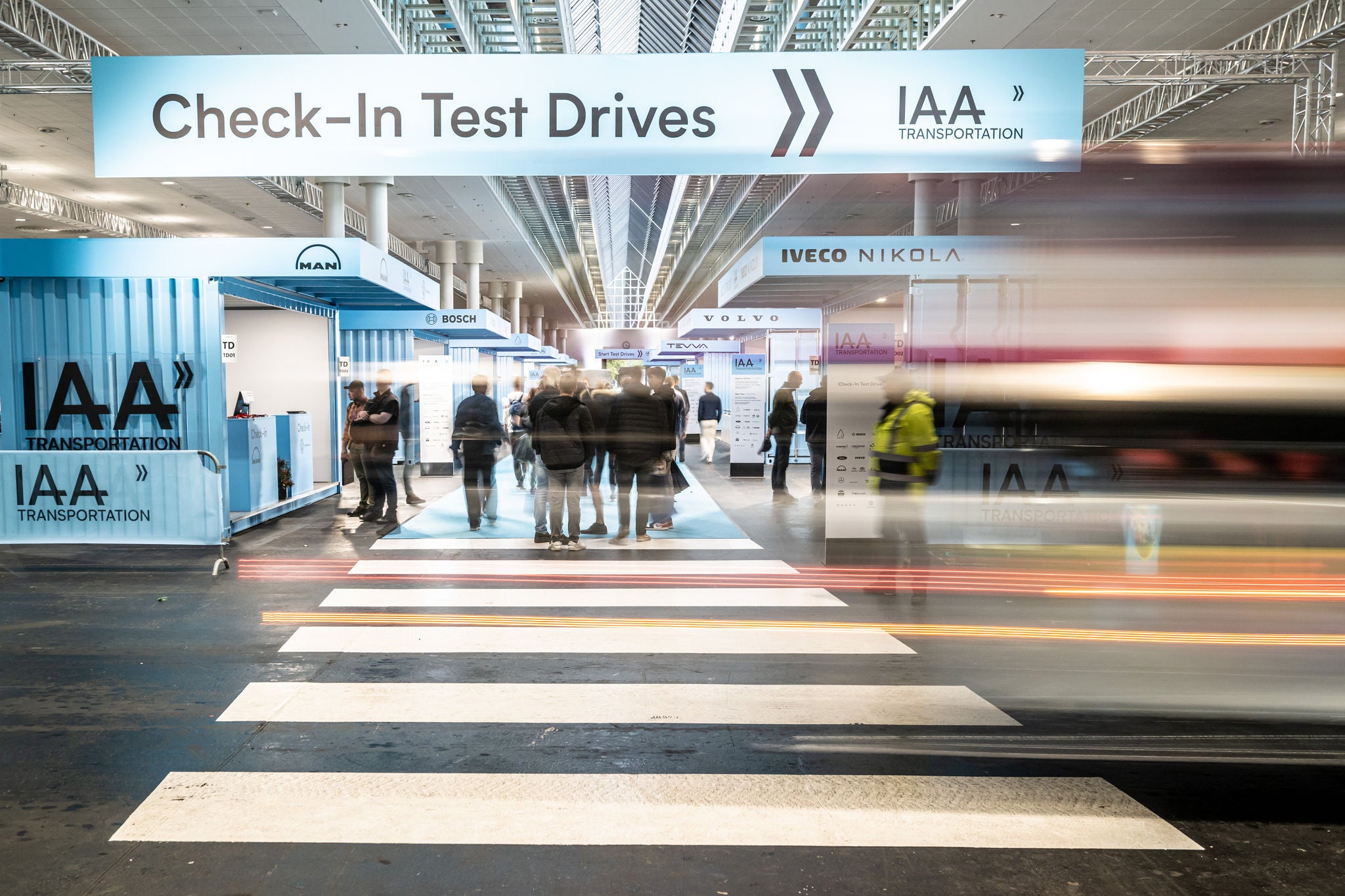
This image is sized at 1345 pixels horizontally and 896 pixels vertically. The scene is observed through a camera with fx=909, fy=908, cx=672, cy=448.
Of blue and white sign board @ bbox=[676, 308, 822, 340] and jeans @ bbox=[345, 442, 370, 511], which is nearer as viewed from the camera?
jeans @ bbox=[345, 442, 370, 511]

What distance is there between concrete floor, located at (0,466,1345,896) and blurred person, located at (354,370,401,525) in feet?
13.4

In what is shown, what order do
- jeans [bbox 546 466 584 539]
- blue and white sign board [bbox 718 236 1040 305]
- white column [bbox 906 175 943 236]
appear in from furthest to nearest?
white column [bbox 906 175 943 236] < blue and white sign board [bbox 718 236 1040 305] < jeans [bbox 546 466 584 539]

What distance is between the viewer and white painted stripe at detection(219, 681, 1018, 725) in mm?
4891

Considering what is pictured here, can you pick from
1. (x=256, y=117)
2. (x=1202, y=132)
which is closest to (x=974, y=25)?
(x=1202, y=132)

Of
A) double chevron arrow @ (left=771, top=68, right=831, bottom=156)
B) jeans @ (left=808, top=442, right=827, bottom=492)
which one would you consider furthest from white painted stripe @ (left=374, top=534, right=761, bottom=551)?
double chevron arrow @ (left=771, top=68, right=831, bottom=156)

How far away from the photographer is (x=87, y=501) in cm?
978

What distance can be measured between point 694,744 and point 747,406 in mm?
13887

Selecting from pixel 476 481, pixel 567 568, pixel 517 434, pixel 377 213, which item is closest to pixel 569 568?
pixel 567 568

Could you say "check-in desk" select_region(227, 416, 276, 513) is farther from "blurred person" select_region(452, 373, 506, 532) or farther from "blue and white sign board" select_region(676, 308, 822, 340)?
"blue and white sign board" select_region(676, 308, 822, 340)

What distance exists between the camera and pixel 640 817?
148 inches

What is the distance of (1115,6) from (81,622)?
1491 cm

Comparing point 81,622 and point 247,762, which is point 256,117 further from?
point 247,762

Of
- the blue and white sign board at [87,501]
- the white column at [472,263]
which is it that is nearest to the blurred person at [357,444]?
the blue and white sign board at [87,501]

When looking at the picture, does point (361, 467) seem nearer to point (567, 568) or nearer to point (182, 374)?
point (182, 374)
